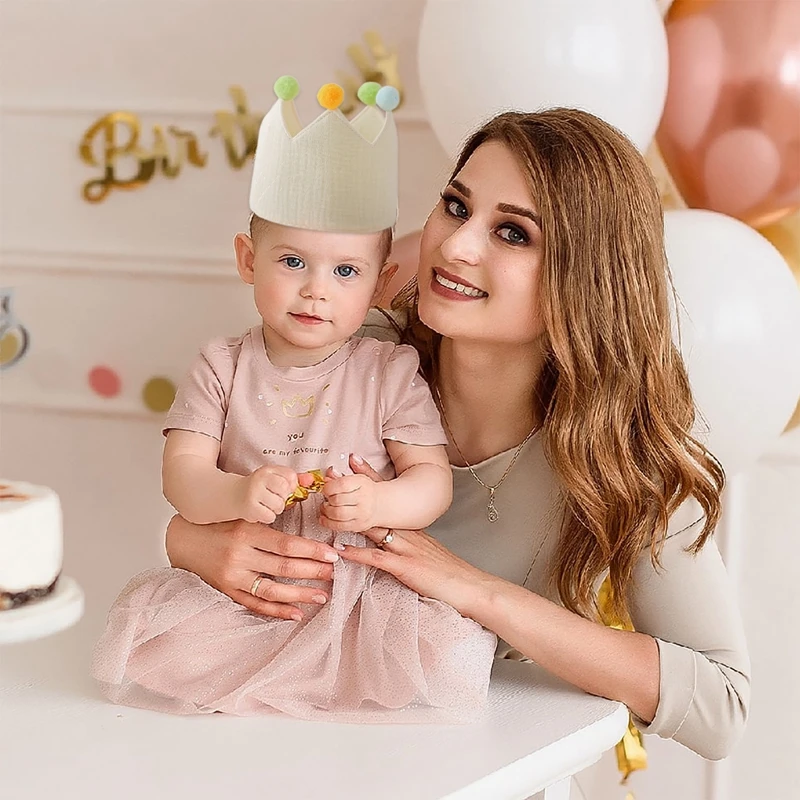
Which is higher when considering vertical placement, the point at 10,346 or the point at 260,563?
the point at 260,563

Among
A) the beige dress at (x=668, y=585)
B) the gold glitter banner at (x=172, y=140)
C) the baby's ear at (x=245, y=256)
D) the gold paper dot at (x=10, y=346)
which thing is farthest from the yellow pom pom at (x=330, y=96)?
the gold paper dot at (x=10, y=346)

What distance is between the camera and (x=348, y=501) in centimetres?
129

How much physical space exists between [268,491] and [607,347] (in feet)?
1.54

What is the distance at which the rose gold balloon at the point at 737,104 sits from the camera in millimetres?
1769

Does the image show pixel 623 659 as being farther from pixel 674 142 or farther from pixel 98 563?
pixel 98 563

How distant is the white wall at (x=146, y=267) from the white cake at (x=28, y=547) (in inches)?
43.7

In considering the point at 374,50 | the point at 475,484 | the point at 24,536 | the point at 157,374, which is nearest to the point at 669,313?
the point at 475,484

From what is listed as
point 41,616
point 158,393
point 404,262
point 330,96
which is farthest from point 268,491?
point 158,393

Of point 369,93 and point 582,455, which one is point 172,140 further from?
point 582,455

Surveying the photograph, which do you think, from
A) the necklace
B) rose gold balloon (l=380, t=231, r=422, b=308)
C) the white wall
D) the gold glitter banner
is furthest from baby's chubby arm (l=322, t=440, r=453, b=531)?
the gold glitter banner

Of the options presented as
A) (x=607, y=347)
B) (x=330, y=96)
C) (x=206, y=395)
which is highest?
A: (x=330, y=96)

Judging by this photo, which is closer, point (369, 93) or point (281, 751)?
point (281, 751)

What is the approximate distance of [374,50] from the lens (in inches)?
90.4

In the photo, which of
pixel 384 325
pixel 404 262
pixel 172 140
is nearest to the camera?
pixel 384 325
